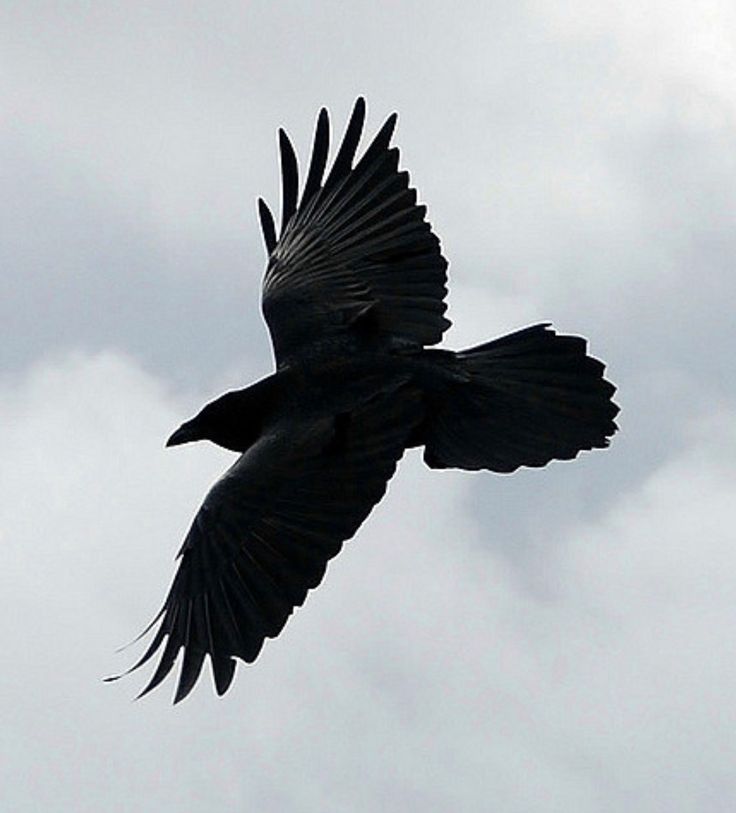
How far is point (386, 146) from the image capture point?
18328 mm

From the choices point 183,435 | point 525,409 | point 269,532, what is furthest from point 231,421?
point 525,409

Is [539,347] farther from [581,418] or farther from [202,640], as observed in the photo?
[202,640]

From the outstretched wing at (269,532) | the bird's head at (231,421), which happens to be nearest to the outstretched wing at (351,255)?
the bird's head at (231,421)

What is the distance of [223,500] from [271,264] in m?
3.61

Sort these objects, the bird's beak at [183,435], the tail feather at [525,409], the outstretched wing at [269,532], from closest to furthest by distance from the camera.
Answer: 1. the outstretched wing at [269,532]
2. the tail feather at [525,409]
3. the bird's beak at [183,435]

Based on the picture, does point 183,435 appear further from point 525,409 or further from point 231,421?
point 525,409

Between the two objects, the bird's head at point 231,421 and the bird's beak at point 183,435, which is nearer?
the bird's head at point 231,421

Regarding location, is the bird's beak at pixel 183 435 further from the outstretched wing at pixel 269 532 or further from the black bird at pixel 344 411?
the outstretched wing at pixel 269 532

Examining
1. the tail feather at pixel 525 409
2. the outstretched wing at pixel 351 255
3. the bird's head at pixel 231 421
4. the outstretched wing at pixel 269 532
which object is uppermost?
the outstretched wing at pixel 351 255

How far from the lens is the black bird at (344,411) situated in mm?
14820

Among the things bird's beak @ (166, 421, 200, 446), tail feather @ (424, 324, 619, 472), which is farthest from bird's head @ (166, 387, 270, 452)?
tail feather @ (424, 324, 619, 472)

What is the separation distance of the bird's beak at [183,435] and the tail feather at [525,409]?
1.83 meters

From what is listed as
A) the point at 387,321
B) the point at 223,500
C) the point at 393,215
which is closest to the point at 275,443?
the point at 223,500

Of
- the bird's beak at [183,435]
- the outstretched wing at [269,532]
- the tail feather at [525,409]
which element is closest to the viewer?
the outstretched wing at [269,532]
